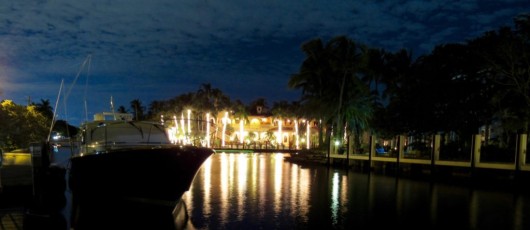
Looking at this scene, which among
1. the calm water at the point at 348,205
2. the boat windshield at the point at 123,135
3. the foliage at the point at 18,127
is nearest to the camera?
the calm water at the point at 348,205

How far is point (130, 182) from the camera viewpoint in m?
13.3

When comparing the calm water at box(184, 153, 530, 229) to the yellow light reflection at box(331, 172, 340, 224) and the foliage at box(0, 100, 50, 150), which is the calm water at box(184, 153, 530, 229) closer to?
the yellow light reflection at box(331, 172, 340, 224)

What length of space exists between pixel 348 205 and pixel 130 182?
7383 mm

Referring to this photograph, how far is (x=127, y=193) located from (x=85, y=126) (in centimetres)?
378

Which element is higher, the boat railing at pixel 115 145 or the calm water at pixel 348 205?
the boat railing at pixel 115 145

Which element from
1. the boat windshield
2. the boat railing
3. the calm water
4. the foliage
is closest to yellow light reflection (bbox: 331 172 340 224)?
the calm water

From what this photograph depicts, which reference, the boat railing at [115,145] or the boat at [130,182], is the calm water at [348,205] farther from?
the boat railing at [115,145]

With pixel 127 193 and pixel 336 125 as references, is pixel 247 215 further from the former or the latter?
pixel 336 125

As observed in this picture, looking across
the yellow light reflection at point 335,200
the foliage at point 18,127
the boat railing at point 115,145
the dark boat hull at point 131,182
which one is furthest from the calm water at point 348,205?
the foliage at point 18,127

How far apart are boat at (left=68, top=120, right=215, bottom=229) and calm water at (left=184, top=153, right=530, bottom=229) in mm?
1220

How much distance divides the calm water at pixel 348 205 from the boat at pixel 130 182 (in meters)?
1.22

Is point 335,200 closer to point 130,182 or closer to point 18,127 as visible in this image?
point 130,182

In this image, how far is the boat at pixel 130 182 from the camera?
13.1m

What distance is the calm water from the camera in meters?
13.3
